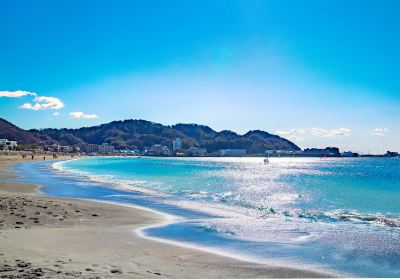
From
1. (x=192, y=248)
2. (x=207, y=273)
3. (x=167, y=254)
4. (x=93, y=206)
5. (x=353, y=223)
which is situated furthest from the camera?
(x=93, y=206)

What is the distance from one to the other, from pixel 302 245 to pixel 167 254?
4.56 metres

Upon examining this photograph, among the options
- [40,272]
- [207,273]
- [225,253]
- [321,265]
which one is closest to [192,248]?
[225,253]

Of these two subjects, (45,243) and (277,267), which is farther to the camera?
(45,243)

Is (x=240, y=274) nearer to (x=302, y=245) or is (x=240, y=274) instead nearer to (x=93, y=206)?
(x=302, y=245)

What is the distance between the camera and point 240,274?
8.22 meters

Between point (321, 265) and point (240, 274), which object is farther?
point (321, 265)

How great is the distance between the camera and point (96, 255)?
366 inches

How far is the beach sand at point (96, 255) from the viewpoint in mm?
7809

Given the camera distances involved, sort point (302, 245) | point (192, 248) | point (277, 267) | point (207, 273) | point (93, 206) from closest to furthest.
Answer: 1. point (207, 273)
2. point (277, 267)
3. point (192, 248)
4. point (302, 245)
5. point (93, 206)

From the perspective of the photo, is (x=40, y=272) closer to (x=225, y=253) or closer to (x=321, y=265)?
(x=225, y=253)

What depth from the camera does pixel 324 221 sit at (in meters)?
17.6

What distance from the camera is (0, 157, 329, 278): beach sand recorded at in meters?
7.81

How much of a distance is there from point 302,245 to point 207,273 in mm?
4777

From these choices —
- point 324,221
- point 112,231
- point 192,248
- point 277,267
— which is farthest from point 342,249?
point 112,231
